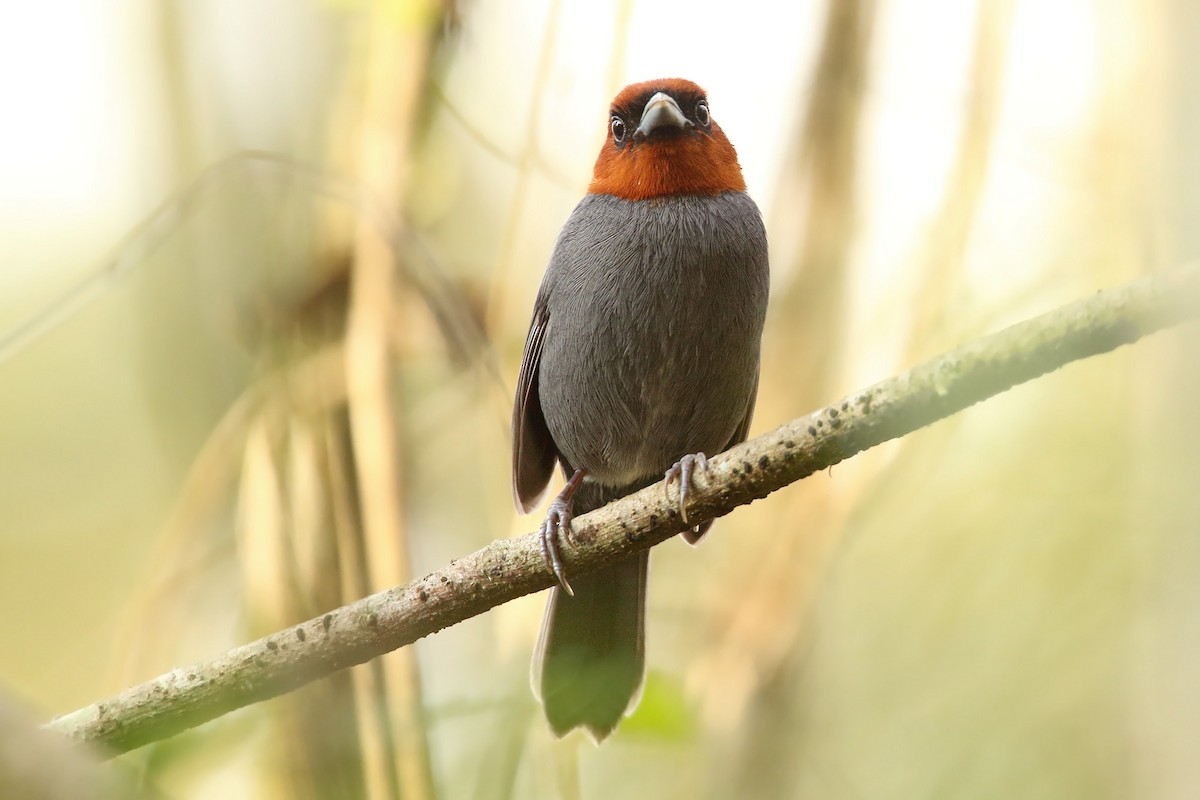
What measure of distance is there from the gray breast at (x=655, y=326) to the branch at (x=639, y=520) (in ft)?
2.62

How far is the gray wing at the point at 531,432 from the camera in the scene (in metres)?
3.92

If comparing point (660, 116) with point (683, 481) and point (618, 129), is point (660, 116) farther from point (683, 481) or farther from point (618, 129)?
point (683, 481)

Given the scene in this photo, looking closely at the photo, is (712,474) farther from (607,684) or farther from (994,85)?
(994,85)

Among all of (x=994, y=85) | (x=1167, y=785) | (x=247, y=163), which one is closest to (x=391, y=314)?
(x=247, y=163)

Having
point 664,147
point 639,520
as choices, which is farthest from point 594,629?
point 664,147

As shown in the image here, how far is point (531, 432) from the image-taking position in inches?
163

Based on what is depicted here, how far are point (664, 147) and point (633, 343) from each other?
2.34 feet

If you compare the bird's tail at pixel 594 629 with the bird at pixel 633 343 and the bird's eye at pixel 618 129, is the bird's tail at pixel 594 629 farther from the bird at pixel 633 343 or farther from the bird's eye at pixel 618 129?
the bird's eye at pixel 618 129

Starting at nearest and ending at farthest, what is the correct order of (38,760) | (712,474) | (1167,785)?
(38,760) → (712,474) → (1167,785)

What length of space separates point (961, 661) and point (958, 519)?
0.76 metres

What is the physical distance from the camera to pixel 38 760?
1039 millimetres

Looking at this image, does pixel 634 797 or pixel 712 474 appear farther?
pixel 634 797

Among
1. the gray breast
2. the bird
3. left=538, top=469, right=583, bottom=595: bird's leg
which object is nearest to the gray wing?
the bird

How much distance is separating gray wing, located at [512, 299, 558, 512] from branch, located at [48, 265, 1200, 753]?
1082 millimetres
